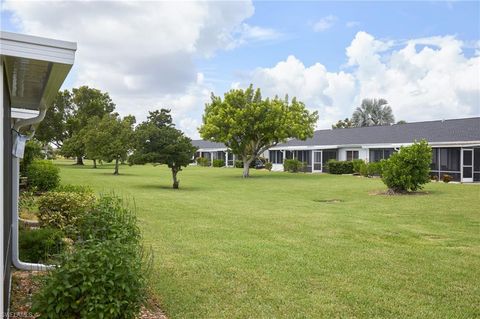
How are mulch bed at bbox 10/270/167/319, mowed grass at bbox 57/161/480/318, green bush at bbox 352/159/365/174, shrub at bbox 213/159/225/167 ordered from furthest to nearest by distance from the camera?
shrub at bbox 213/159/225/167 → green bush at bbox 352/159/365/174 → mowed grass at bbox 57/161/480/318 → mulch bed at bbox 10/270/167/319

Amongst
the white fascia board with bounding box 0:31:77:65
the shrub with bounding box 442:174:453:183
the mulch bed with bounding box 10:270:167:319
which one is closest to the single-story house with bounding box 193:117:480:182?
the shrub with bounding box 442:174:453:183

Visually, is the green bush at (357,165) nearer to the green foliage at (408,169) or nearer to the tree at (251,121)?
the tree at (251,121)

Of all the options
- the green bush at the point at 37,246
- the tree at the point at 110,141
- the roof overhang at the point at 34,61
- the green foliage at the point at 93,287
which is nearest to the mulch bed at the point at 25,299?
the green foliage at the point at 93,287

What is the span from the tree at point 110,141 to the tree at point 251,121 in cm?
694

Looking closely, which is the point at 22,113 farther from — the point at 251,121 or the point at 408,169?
the point at 251,121

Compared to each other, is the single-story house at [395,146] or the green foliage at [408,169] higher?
the single-story house at [395,146]

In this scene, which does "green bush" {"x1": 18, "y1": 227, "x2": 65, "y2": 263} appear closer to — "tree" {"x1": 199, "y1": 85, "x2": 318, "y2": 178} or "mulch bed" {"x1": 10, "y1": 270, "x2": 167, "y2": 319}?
"mulch bed" {"x1": 10, "y1": 270, "x2": 167, "y2": 319}

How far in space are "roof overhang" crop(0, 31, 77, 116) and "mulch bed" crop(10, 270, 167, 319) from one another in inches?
81.6

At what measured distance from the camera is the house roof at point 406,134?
33.0 metres

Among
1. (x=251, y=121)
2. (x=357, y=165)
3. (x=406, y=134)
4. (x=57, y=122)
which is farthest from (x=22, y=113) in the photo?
(x=57, y=122)

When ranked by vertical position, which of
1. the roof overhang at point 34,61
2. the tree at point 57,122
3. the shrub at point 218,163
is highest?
the tree at point 57,122

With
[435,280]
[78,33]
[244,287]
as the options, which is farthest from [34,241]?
[78,33]

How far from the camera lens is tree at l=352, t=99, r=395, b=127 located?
67062mm

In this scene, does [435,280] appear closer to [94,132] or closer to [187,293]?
[187,293]
